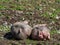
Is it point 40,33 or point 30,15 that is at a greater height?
point 40,33

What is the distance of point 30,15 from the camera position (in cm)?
1220

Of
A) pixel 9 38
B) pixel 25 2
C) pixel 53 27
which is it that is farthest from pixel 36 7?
pixel 9 38

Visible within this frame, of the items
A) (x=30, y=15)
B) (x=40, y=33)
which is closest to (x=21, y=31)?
(x=40, y=33)

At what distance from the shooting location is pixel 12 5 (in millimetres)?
13328

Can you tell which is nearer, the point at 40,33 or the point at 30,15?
the point at 40,33

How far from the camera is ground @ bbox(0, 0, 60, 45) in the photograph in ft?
29.8

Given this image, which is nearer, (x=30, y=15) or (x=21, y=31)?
(x=21, y=31)

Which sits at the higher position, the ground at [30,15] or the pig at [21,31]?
the pig at [21,31]

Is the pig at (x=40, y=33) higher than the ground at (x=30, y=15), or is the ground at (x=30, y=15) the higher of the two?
the pig at (x=40, y=33)

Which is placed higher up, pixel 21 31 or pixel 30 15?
pixel 21 31

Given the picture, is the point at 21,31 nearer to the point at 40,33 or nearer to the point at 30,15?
the point at 40,33

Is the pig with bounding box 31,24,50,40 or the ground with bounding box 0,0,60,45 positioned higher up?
the pig with bounding box 31,24,50,40

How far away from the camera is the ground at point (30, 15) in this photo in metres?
9.09

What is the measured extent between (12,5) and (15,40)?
14.4 feet
